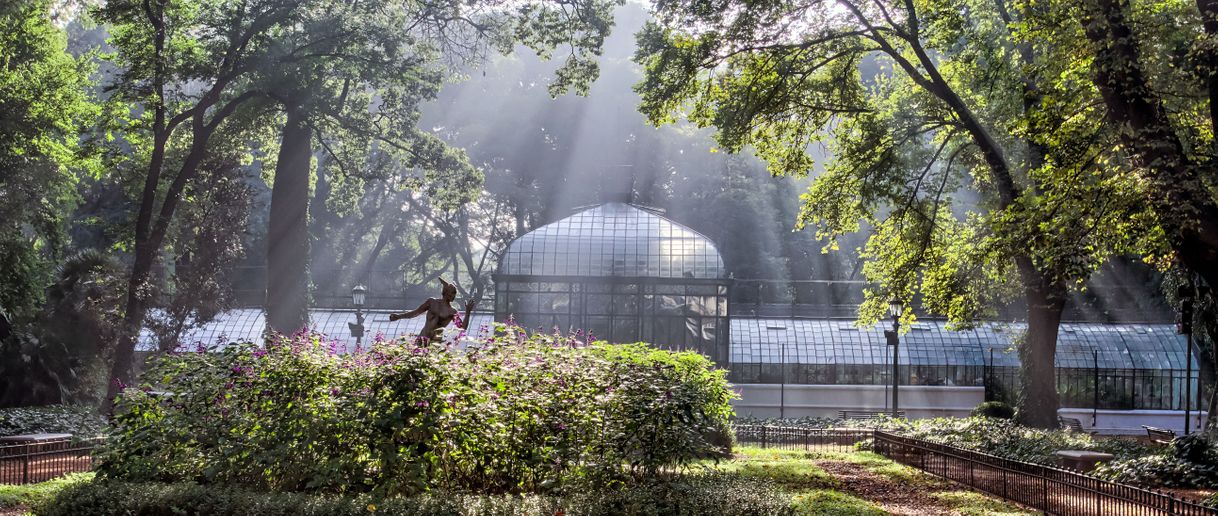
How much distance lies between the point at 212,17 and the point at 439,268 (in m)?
32.6

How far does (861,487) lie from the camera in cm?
1516

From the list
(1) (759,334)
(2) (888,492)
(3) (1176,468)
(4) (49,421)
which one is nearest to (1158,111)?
(3) (1176,468)

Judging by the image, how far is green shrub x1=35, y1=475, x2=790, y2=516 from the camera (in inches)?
384

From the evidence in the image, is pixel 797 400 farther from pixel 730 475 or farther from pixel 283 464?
pixel 283 464

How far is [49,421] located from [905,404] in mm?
26470

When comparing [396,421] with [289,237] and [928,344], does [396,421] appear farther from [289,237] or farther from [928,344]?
[928,344]

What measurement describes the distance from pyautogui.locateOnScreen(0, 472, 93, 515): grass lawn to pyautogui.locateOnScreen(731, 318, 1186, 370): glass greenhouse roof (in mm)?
26197

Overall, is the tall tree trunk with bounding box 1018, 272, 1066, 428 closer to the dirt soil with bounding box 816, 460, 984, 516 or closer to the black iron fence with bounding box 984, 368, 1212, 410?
the dirt soil with bounding box 816, 460, 984, 516

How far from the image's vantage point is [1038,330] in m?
23.7

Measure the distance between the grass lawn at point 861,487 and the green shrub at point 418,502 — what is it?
1.05 meters

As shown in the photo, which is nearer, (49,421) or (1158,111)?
(1158,111)

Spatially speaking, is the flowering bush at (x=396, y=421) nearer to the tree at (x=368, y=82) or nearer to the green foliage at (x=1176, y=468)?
the green foliage at (x=1176, y=468)

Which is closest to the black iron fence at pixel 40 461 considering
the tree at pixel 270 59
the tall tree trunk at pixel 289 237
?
the tree at pixel 270 59

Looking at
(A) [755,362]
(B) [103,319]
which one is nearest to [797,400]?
(A) [755,362]
